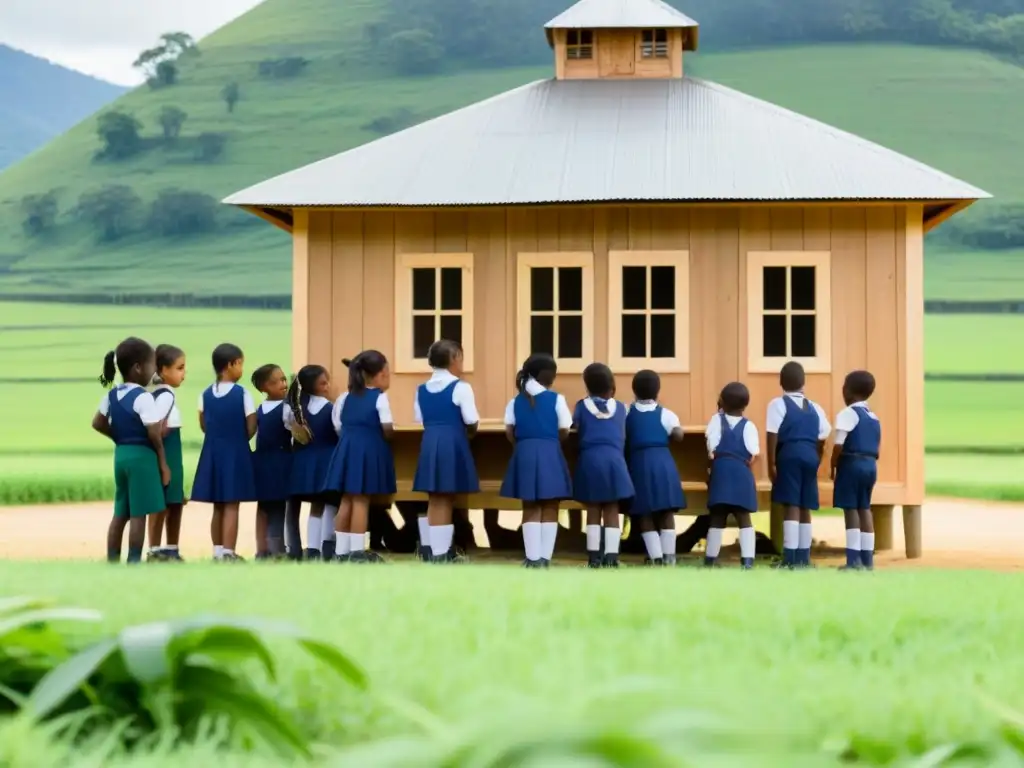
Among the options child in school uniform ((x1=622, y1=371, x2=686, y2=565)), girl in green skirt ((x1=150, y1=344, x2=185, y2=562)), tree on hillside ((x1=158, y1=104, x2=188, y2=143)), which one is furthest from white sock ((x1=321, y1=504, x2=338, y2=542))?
tree on hillside ((x1=158, y1=104, x2=188, y2=143))

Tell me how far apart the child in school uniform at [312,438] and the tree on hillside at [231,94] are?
76.6 metres

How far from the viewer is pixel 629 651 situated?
3725mm

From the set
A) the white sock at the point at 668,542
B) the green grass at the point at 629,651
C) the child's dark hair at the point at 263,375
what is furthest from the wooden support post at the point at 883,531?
the green grass at the point at 629,651

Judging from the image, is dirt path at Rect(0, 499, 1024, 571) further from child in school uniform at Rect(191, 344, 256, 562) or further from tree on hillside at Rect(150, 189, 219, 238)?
tree on hillside at Rect(150, 189, 219, 238)

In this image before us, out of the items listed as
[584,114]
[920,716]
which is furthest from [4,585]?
[584,114]

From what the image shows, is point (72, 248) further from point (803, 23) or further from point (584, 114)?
point (584, 114)

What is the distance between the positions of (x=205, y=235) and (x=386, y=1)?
37.0 metres

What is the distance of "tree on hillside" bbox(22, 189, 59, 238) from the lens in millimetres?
74312

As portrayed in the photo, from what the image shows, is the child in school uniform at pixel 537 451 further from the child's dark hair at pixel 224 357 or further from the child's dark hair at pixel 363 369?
the child's dark hair at pixel 224 357

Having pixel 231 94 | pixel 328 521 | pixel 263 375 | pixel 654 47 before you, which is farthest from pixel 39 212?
pixel 328 521

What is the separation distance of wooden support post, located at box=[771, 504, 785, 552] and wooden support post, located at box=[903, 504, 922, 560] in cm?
104

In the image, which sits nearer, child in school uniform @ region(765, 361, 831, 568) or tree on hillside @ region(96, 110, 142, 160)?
child in school uniform @ region(765, 361, 831, 568)

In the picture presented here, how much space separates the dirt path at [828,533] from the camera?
13.2 meters

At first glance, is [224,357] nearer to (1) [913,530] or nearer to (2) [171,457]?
(2) [171,457]
